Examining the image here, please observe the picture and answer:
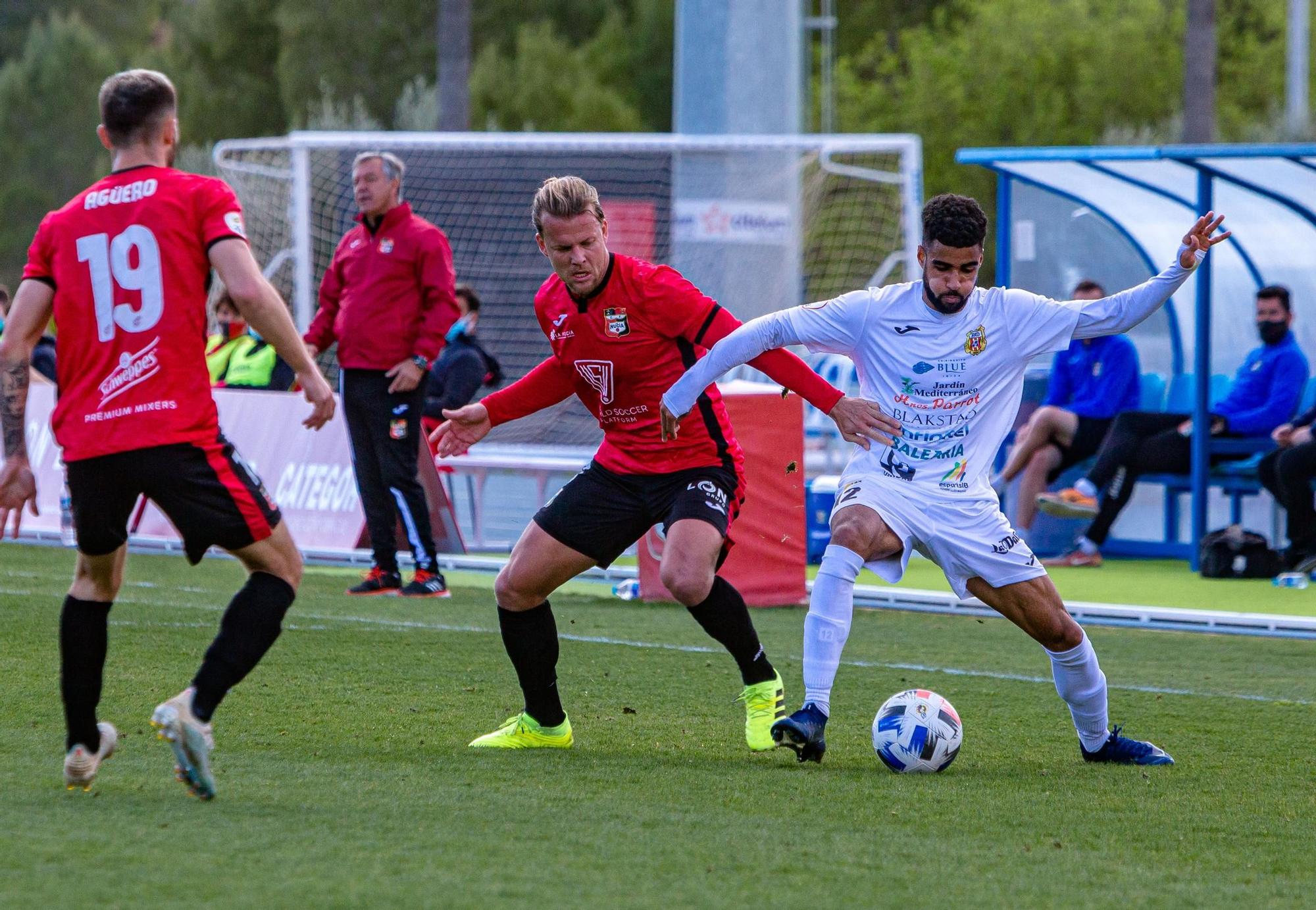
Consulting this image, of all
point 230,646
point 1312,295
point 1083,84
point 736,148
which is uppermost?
point 1083,84

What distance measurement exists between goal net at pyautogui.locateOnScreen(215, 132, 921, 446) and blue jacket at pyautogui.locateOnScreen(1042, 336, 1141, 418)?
4291 millimetres

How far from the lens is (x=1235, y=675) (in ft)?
26.7

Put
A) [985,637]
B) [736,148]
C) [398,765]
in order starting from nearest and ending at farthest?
[398,765] < [985,637] < [736,148]

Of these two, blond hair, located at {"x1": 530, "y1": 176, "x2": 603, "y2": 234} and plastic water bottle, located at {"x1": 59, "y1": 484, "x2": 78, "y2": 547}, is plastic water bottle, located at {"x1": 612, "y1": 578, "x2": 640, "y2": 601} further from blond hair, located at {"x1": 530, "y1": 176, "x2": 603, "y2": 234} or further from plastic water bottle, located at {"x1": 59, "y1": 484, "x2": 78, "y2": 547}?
blond hair, located at {"x1": 530, "y1": 176, "x2": 603, "y2": 234}

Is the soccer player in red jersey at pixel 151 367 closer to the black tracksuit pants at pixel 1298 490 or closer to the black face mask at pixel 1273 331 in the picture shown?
the black tracksuit pants at pixel 1298 490

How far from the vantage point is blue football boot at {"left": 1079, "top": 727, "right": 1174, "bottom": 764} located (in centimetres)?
588

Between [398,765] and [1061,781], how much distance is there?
198 centimetres

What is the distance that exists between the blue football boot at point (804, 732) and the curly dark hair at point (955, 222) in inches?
57.9

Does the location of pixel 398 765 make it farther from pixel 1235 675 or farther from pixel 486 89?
pixel 486 89

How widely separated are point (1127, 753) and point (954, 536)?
3.05 feet

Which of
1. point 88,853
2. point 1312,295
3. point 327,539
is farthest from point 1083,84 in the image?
point 88,853

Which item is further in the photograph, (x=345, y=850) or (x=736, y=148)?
(x=736, y=148)

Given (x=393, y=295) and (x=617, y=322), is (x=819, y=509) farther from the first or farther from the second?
(x=617, y=322)

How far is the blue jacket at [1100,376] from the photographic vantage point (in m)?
13.1
